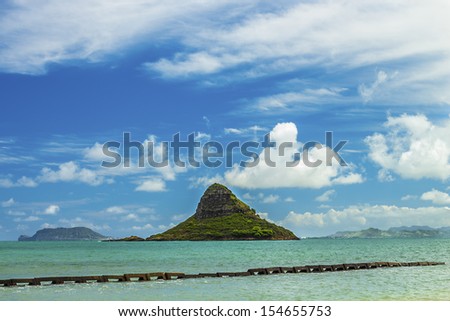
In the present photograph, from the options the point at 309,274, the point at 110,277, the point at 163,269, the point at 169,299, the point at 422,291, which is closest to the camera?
the point at 169,299

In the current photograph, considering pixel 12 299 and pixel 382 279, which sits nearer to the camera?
pixel 12 299

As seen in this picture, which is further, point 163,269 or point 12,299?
point 163,269

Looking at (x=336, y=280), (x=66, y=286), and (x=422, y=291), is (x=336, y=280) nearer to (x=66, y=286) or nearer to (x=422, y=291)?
(x=422, y=291)

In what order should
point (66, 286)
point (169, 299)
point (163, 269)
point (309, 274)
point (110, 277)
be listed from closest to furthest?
point (169, 299) → point (66, 286) → point (110, 277) → point (309, 274) → point (163, 269)

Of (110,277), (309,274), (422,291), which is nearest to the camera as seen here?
(422,291)

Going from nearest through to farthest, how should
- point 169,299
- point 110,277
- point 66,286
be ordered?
point 169,299
point 66,286
point 110,277

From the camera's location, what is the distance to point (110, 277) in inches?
1834
